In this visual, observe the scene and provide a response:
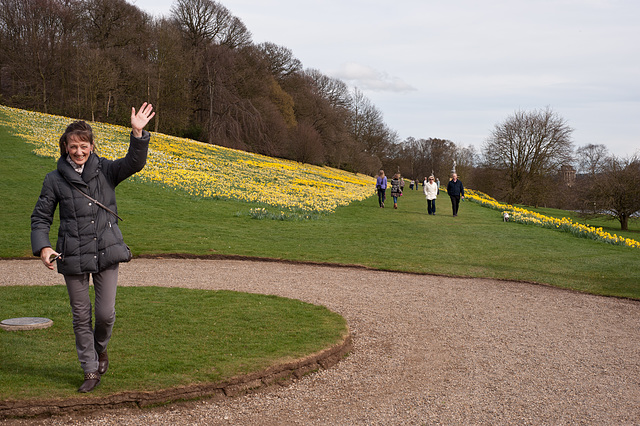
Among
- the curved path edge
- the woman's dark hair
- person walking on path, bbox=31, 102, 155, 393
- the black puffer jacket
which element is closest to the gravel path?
the curved path edge

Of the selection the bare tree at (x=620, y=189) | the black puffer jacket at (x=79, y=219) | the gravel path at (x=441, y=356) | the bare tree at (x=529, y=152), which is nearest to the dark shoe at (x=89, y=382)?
the gravel path at (x=441, y=356)

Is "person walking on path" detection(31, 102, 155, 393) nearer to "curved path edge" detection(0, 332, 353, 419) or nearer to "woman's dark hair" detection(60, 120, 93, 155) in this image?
"woman's dark hair" detection(60, 120, 93, 155)

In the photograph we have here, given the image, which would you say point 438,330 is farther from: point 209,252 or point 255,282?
point 209,252

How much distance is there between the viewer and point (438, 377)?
235 inches

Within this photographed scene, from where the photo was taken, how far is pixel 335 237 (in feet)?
56.6

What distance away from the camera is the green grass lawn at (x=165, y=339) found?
5137 millimetres

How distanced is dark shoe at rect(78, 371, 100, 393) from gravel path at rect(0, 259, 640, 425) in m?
0.26

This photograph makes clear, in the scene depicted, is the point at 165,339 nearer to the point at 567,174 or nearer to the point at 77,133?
the point at 77,133

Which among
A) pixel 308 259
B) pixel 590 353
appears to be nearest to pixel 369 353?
pixel 590 353

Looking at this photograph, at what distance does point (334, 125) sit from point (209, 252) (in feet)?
205

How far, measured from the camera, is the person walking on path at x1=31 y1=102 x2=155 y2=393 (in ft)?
15.1

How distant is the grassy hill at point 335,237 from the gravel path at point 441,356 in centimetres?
162

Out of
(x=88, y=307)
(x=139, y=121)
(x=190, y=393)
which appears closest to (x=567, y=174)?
(x=190, y=393)

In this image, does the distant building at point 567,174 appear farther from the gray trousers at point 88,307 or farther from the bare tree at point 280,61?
the gray trousers at point 88,307
